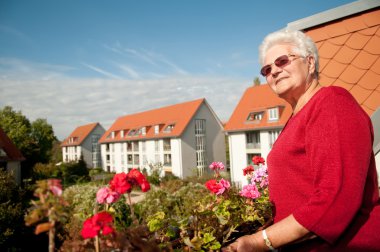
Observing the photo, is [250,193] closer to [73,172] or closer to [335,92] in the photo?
[335,92]

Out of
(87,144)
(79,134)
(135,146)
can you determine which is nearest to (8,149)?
(135,146)

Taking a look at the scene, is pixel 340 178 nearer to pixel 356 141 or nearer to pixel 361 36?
pixel 356 141

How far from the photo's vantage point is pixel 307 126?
146 cm

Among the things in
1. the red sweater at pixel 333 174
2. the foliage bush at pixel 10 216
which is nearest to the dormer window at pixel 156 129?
the foliage bush at pixel 10 216

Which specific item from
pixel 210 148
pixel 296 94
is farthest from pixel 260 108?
pixel 296 94

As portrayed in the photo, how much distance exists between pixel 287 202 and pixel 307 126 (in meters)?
0.50

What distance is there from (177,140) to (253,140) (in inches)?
431

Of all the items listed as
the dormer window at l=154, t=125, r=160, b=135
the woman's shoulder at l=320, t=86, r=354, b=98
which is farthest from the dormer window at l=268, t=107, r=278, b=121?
the woman's shoulder at l=320, t=86, r=354, b=98

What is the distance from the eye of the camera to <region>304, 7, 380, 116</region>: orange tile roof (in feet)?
10.3

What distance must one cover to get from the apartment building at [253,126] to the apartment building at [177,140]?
5.67 m

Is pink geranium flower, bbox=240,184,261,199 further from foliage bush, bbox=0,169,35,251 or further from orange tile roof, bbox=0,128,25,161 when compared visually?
orange tile roof, bbox=0,128,25,161

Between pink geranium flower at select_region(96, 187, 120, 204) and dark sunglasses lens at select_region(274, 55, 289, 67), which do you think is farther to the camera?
dark sunglasses lens at select_region(274, 55, 289, 67)

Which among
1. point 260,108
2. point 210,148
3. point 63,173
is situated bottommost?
point 63,173

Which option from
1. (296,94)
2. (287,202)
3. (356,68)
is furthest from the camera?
(356,68)
